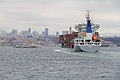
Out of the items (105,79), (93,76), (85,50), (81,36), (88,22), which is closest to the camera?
(105,79)

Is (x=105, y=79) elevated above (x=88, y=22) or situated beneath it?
situated beneath

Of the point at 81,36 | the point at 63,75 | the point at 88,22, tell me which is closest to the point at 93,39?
the point at 81,36

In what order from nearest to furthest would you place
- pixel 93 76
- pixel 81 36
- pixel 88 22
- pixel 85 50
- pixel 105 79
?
pixel 105 79
pixel 93 76
pixel 85 50
pixel 81 36
pixel 88 22

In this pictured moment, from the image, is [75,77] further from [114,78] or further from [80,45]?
[80,45]

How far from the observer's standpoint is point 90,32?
168 m

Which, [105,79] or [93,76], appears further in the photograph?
[93,76]

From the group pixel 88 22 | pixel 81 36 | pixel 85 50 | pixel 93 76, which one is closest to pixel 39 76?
pixel 93 76

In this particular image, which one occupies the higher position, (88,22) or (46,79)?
(88,22)

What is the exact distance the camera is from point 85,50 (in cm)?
15362

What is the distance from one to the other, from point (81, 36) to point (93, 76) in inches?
4012

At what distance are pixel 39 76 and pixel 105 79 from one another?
10445 millimetres

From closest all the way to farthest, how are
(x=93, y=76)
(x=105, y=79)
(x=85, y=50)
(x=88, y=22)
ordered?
(x=105, y=79) → (x=93, y=76) → (x=85, y=50) → (x=88, y=22)

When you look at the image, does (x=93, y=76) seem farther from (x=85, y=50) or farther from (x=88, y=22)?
(x=88, y=22)

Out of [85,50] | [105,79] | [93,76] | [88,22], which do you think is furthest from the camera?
[88,22]
